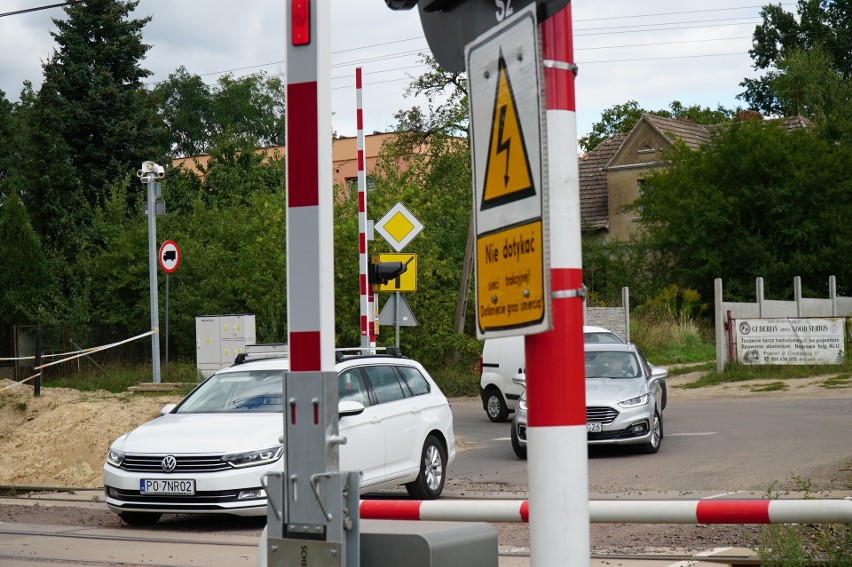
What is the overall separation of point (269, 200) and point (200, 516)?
2551 cm

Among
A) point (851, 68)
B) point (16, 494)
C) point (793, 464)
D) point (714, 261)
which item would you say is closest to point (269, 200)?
point (714, 261)

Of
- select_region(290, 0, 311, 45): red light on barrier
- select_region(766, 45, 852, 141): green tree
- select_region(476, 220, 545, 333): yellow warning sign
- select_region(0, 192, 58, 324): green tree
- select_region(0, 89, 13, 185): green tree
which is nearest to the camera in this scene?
select_region(476, 220, 545, 333): yellow warning sign

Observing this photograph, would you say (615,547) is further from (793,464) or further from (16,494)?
(16,494)

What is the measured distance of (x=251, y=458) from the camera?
1162 cm

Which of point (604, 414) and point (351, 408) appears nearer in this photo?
point (351, 408)

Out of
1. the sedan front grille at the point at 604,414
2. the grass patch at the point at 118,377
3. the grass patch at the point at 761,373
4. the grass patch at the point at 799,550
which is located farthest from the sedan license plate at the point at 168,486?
the grass patch at the point at 761,373

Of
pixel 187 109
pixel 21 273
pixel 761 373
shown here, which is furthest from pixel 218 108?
pixel 761 373

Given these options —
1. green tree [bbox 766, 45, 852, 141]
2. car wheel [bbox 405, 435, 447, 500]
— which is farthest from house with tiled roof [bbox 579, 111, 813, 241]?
car wheel [bbox 405, 435, 447, 500]

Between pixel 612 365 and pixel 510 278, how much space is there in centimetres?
1626

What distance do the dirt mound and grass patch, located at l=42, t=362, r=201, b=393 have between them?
6.18m

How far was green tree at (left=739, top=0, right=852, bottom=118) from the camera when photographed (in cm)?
7456

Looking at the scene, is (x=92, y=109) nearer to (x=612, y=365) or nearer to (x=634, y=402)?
(x=612, y=365)

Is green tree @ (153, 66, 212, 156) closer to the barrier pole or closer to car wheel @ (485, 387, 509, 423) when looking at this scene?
car wheel @ (485, 387, 509, 423)

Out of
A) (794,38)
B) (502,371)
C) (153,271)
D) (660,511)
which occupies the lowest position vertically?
(502,371)
